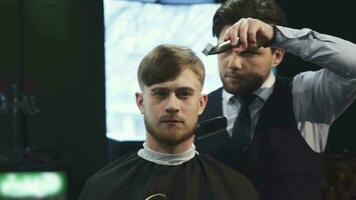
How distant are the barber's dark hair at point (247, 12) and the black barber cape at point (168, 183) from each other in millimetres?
483

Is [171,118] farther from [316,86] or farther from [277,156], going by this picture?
[316,86]

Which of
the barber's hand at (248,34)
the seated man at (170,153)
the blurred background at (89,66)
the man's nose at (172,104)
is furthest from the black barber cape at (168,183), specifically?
the blurred background at (89,66)

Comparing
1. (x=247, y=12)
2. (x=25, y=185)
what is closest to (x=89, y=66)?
(x=25, y=185)

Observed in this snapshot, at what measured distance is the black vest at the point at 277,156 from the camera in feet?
6.15

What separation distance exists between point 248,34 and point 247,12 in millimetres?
354

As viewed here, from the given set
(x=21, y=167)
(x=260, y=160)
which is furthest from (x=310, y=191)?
(x=21, y=167)

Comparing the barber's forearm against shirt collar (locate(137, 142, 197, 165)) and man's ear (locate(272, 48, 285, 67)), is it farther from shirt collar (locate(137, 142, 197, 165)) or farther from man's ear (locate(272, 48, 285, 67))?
shirt collar (locate(137, 142, 197, 165))

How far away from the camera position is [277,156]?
Answer: 1897 millimetres

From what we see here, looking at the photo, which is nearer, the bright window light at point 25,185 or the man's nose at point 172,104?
the man's nose at point 172,104

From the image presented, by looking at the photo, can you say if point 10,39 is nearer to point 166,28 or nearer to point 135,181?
point 166,28

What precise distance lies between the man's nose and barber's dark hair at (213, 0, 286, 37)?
43cm

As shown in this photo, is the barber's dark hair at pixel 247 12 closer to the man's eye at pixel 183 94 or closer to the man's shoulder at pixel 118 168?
the man's eye at pixel 183 94

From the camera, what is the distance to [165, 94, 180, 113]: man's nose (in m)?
1.67

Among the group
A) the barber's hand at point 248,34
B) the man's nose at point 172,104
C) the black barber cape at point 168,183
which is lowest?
the black barber cape at point 168,183
